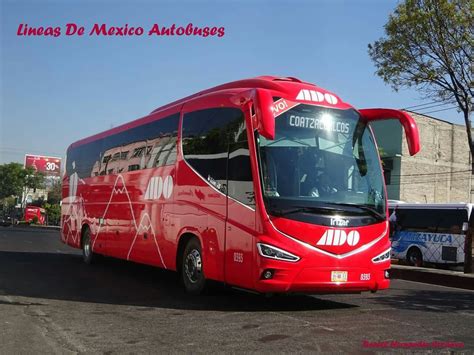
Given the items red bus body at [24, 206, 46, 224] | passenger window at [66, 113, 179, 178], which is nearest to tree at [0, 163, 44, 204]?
red bus body at [24, 206, 46, 224]

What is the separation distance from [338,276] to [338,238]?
0.53 m

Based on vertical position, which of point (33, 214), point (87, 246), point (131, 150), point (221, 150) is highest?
point (131, 150)

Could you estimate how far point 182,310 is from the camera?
7824 mm

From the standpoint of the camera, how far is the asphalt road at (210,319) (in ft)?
19.3

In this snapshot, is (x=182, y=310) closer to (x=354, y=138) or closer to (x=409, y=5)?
(x=354, y=138)

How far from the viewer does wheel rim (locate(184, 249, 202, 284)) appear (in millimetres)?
8961

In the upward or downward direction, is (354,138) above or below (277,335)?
above

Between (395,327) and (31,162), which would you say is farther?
(31,162)

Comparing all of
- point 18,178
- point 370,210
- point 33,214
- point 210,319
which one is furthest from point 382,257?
point 18,178

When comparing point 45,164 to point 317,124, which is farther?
point 45,164

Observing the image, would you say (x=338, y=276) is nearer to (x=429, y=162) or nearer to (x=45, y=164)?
(x=429, y=162)

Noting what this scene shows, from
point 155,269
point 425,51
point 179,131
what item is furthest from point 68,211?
point 425,51

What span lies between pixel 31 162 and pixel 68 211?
81.3 metres

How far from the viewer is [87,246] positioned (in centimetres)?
1477
